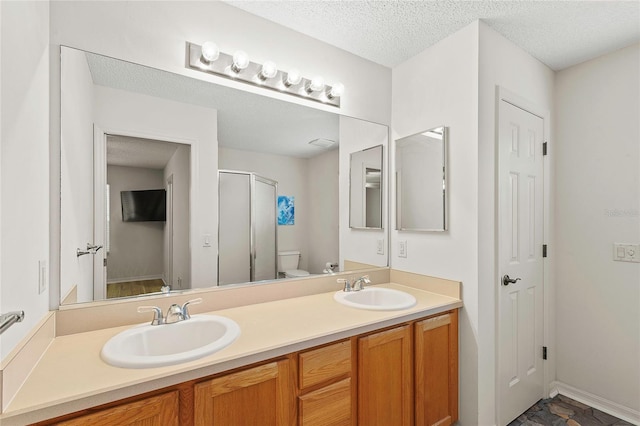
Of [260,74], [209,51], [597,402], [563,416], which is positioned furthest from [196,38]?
[597,402]

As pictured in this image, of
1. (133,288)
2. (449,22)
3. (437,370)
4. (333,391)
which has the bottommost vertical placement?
(437,370)

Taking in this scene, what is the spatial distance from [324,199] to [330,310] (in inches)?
29.0

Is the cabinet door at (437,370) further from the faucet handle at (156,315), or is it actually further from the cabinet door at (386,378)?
A: the faucet handle at (156,315)

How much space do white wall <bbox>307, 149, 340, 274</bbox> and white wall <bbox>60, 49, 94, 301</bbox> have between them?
1.12 m

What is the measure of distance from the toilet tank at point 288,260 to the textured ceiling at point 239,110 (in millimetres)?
599

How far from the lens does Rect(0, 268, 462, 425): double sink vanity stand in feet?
2.97

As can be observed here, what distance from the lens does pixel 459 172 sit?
1.84m

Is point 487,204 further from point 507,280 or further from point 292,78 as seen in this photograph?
point 292,78

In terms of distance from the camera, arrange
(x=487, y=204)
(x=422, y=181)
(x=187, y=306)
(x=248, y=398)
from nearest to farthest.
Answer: (x=248, y=398) < (x=187, y=306) < (x=487, y=204) < (x=422, y=181)

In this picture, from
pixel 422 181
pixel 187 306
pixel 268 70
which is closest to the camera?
pixel 187 306

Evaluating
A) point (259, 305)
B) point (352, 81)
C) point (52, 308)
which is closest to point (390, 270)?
point (259, 305)

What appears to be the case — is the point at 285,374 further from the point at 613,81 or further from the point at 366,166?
the point at 613,81

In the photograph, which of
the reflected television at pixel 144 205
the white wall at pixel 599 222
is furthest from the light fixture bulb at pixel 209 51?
the white wall at pixel 599 222

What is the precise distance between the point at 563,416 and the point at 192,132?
2817mm
